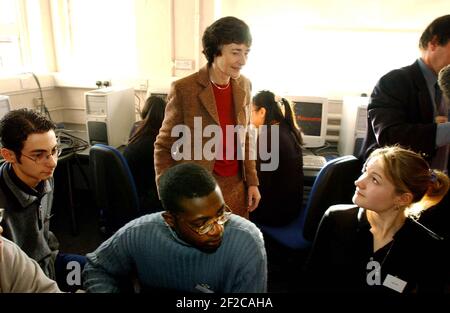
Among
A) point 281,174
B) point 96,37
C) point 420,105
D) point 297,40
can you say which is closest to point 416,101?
point 420,105

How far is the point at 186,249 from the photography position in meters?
0.81

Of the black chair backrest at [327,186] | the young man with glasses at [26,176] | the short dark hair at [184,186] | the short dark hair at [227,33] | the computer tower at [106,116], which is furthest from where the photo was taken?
the computer tower at [106,116]

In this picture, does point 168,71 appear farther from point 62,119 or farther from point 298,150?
point 298,150

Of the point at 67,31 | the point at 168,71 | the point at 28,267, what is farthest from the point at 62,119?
the point at 28,267

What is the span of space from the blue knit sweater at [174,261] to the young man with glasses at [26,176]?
1.15 ft

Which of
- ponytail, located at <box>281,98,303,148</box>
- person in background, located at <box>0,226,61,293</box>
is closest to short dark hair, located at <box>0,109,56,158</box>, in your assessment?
person in background, located at <box>0,226,61,293</box>

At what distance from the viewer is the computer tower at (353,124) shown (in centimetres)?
219

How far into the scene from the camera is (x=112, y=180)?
1.68 metres

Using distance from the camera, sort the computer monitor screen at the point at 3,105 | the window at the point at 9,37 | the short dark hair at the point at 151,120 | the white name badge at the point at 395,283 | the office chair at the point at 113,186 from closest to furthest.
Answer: the white name badge at the point at 395,283 → the office chair at the point at 113,186 → the short dark hair at the point at 151,120 → the computer monitor screen at the point at 3,105 → the window at the point at 9,37

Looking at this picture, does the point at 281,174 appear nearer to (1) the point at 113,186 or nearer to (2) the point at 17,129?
(1) the point at 113,186

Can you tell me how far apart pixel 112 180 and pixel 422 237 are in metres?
1.37

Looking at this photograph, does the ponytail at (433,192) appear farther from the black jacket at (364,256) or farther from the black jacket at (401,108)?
the black jacket at (401,108)

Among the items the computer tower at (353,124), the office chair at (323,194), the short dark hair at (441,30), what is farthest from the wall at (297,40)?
the short dark hair at (441,30)

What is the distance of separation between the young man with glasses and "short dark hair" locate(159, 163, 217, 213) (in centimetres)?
59
